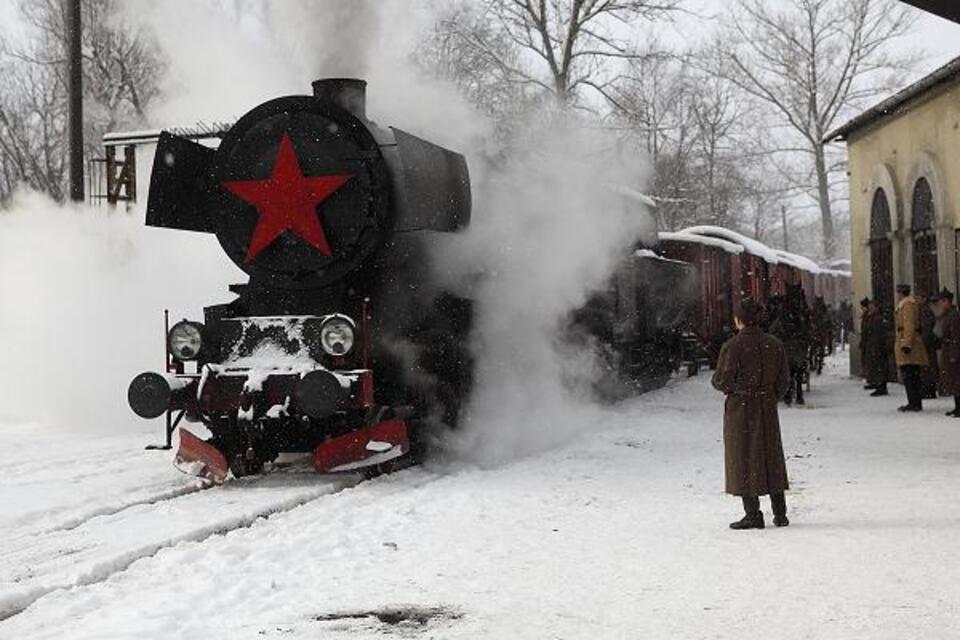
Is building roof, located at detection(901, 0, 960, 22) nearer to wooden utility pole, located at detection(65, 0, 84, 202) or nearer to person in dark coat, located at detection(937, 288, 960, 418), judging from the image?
person in dark coat, located at detection(937, 288, 960, 418)

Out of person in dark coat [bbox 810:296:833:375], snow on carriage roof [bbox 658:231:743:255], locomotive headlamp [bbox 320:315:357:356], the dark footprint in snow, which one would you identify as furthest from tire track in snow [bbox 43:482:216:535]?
person in dark coat [bbox 810:296:833:375]

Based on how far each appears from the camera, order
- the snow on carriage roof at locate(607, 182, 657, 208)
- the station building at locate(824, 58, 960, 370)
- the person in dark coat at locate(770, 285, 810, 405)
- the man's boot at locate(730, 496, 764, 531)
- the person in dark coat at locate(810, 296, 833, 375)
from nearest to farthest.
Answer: the man's boot at locate(730, 496, 764, 531) → the snow on carriage roof at locate(607, 182, 657, 208) → the person in dark coat at locate(770, 285, 810, 405) → the station building at locate(824, 58, 960, 370) → the person in dark coat at locate(810, 296, 833, 375)

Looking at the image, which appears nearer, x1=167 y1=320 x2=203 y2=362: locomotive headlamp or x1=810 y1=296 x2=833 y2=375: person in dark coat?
x1=167 y1=320 x2=203 y2=362: locomotive headlamp

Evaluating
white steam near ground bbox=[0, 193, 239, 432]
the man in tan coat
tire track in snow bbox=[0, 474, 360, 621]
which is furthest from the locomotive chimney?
the man in tan coat

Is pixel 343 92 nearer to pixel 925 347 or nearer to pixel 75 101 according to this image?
pixel 75 101

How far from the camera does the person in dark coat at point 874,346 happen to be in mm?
16078

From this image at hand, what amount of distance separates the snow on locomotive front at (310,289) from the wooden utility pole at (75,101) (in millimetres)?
6857

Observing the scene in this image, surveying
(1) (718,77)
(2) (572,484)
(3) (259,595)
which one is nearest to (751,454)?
(2) (572,484)

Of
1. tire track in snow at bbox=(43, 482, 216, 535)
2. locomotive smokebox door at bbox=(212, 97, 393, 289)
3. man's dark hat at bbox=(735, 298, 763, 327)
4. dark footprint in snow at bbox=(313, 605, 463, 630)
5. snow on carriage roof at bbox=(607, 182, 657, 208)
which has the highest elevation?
snow on carriage roof at bbox=(607, 182, 657, 208)

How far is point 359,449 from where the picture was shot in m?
7.82

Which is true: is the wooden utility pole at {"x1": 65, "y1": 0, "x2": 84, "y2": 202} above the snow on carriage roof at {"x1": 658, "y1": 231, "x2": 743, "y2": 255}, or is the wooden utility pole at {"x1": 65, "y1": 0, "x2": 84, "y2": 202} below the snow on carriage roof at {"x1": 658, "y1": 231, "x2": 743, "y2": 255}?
above

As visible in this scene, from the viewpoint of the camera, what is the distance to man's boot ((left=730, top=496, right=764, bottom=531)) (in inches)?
249

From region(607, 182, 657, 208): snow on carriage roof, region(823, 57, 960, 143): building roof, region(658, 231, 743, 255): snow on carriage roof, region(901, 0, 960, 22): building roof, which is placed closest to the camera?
region(901, 0, 960, 22): building roof

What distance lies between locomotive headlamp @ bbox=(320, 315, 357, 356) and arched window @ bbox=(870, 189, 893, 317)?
12745mm
